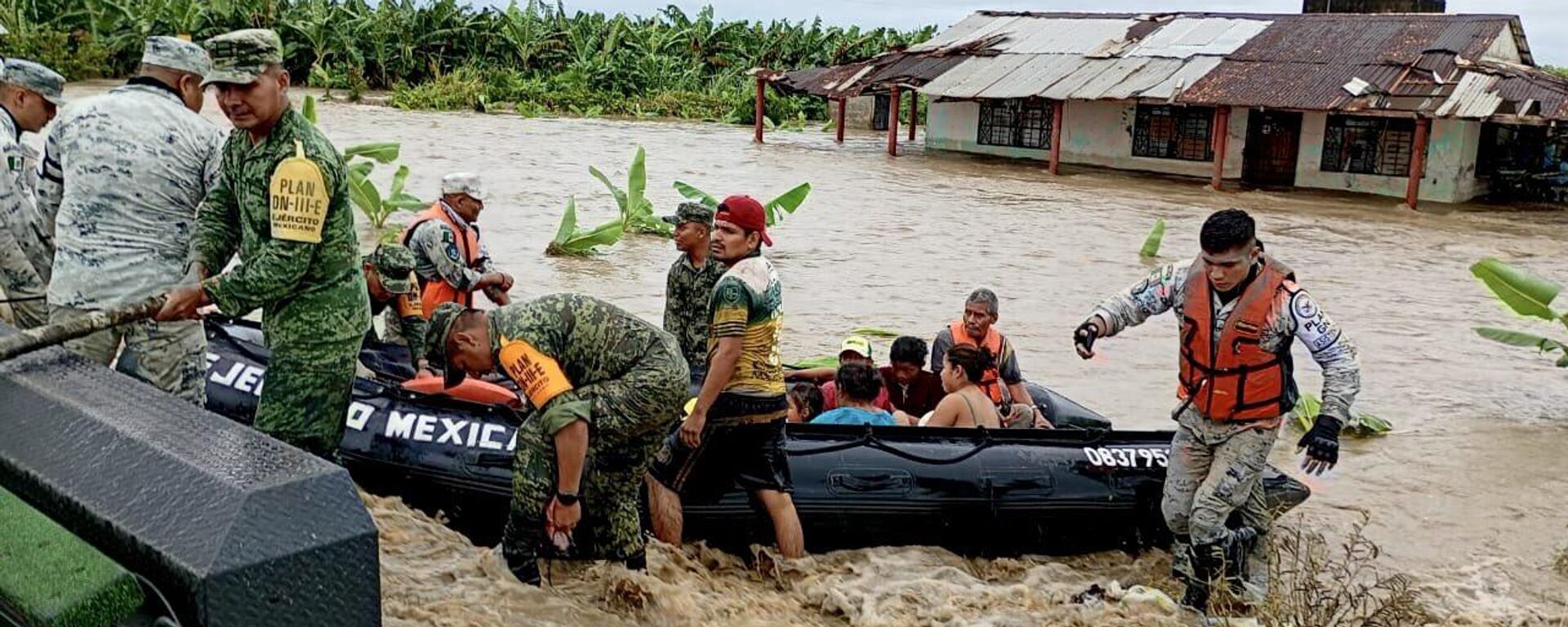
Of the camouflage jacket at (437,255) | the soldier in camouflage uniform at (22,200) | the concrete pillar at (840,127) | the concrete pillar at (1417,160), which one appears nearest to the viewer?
the soldier in camouflage uniform at (22,200)

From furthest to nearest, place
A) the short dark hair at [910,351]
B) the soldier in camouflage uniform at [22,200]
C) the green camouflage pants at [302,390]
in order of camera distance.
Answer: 1. the short dark hair at [910,351]
2. the soldier in camouflage uniform at [22,200]
3. the green camouflage pants at [302,390]

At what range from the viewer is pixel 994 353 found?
22.6 feet

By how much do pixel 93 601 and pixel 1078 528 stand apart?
15.0ft

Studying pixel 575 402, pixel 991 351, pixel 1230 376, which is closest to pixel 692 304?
pixel 991 351

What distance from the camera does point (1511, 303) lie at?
27.6 feet

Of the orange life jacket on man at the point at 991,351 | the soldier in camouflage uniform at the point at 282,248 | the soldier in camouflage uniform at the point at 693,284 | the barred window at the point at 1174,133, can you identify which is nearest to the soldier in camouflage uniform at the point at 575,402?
the soldier in camouflage uniform at the point at 282,248

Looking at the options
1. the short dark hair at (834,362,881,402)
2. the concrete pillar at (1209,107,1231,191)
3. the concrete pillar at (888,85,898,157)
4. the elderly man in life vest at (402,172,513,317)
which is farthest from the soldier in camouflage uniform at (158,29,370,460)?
the concrete pillar at (888,85,898,157)

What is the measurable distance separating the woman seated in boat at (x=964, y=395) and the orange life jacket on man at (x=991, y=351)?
185 millimetres

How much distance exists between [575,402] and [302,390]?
74cm

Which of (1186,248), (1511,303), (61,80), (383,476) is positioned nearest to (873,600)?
(383,476)

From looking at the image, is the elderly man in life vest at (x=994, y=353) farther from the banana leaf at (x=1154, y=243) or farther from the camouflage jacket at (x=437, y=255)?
the banana leaf at (x=1154, y=243)

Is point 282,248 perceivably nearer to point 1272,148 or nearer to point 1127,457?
A: point 1127,457

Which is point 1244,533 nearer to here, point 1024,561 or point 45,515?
point 1024,561

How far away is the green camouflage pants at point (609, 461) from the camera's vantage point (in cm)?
399
